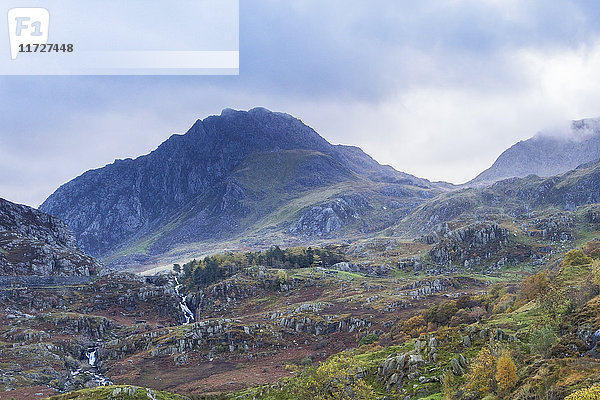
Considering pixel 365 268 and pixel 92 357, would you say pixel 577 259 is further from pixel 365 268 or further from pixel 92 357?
pixel 365 268

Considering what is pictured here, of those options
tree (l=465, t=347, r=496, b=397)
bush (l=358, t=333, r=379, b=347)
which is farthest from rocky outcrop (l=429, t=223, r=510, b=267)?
tree (l=465, t=347, r=496, b=397)

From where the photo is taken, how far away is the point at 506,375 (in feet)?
115

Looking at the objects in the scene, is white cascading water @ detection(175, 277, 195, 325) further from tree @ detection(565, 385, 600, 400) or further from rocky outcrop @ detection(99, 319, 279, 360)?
tree @ detection(565, 385, 600, 400)

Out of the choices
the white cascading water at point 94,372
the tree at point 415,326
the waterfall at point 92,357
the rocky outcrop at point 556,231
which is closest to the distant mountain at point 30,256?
the waterfall at point 92,357

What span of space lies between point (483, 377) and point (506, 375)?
261 centimetres

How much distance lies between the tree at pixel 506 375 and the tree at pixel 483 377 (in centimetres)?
143

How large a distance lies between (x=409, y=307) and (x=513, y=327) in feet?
243

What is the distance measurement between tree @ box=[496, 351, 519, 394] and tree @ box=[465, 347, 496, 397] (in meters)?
1.43

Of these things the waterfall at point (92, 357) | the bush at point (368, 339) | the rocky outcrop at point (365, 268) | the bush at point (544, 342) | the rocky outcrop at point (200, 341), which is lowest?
the waterfall at point (92, 357)

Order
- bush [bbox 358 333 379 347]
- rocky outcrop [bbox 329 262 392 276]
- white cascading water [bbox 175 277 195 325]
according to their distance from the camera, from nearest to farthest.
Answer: bush [bbox 358 333 379 347], white cascading water [bbox 175 277 195 325], rocky outcrop [bbox 329 262 392 276]

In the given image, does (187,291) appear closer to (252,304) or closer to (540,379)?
(252,304)

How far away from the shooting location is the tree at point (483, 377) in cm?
3665

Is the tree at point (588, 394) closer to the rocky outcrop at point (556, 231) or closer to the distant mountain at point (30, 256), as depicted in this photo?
the distant mountain at point (30, 256)

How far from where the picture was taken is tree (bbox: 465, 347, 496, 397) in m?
36.7
